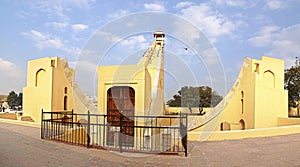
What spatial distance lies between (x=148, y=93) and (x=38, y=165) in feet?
18.6

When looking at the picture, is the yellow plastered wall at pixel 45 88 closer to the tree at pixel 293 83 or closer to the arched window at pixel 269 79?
the arched window at pixel 269 79

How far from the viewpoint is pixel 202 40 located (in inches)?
454

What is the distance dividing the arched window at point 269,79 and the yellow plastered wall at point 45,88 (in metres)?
14.4

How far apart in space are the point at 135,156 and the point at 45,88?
14409 millimetres

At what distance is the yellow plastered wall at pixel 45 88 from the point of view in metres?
19.1

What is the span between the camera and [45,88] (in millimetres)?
19359

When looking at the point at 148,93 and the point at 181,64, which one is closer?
the point at 148,93

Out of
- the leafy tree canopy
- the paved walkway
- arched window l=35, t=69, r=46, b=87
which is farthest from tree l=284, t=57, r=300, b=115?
arched window l=35, t=69, r=46, b=87

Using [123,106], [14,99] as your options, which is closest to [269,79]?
[123,106]

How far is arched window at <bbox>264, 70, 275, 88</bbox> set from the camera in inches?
743

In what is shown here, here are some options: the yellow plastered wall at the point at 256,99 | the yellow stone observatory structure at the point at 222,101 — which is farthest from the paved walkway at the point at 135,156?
the yellow plastered wall at the point at 256,99

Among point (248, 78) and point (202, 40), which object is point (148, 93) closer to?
point (202, 40)

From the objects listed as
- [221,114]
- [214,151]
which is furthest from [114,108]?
[221,114]

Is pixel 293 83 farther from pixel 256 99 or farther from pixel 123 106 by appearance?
pixel 123 106
